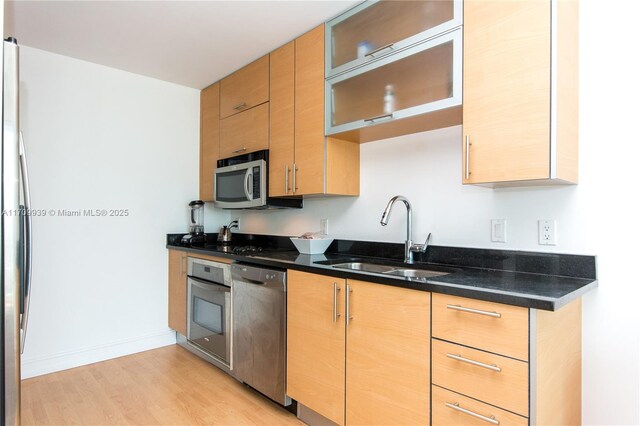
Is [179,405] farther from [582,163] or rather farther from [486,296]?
[582,163]

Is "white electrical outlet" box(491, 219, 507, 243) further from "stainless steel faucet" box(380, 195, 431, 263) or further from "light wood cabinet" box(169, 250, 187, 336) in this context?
"light wood cabinet" box(169, 250, 187, 336)

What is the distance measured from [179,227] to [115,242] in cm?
54

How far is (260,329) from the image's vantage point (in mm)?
2260

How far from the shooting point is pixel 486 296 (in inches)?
50.4

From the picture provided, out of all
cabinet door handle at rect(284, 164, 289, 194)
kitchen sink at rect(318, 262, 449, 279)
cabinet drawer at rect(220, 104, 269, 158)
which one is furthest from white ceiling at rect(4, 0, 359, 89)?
kitchen sink at rect(318, 262, 449, 279)

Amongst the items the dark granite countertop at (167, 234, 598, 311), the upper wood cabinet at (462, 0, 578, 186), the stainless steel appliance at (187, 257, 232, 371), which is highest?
Result: the upper wood cabinet at (462, 0, 578, 186)

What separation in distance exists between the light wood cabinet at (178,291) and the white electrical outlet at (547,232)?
8.38 feet

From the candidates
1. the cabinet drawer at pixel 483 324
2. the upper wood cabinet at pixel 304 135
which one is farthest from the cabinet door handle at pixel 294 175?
the cabinet drawer at pixel 483 324

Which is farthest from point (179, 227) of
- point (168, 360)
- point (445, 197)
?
point (445, 197)

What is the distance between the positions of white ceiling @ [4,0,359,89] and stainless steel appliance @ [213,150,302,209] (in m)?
0.76

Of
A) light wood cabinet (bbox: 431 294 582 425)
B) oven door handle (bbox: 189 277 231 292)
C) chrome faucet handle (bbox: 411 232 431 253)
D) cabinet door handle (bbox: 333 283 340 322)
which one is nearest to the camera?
light wood cabinet (bbox: 431 294 582 425)

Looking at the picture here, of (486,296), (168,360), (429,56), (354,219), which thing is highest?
(429,56)

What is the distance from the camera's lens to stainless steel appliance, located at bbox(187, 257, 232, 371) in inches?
102

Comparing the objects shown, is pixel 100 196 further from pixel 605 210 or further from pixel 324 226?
pixel 605 210
